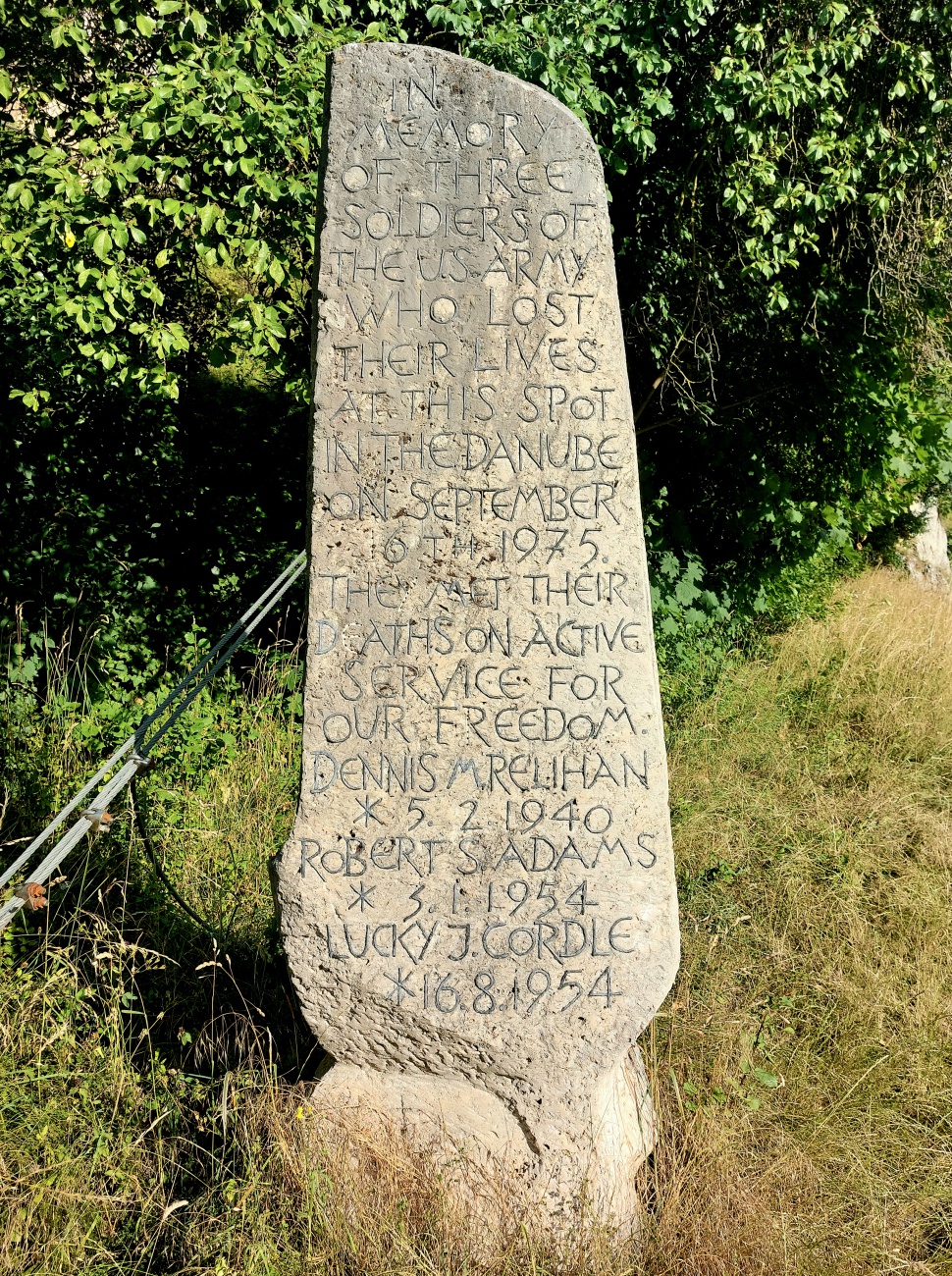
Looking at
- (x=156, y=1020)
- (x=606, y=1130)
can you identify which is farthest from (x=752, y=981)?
(x=156, y=1020)

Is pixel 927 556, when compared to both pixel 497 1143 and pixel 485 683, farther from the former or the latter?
pixel 497 1143

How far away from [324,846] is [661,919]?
2.52 feet

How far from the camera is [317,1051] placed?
2920mm

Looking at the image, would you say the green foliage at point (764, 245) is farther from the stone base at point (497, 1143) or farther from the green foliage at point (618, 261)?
the stone base at point (497, 1143)

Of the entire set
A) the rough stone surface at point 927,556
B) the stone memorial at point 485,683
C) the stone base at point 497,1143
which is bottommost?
the rough stone surface at point 927,556

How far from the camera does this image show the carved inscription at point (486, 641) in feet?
8.21

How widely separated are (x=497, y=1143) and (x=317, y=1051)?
62cm

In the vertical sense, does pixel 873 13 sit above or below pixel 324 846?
above

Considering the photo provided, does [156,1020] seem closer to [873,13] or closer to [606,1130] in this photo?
[606,1130]

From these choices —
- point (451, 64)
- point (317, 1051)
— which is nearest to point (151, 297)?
point (451, 64)

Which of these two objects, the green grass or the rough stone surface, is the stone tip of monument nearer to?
the green grass

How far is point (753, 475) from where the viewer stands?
6273mm

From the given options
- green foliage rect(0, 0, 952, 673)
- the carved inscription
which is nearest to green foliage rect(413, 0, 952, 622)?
green foliage rect(0, 0, 952, 673)

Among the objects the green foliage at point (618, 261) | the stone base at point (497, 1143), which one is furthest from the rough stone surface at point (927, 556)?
the stone base at point (497, 1143)
